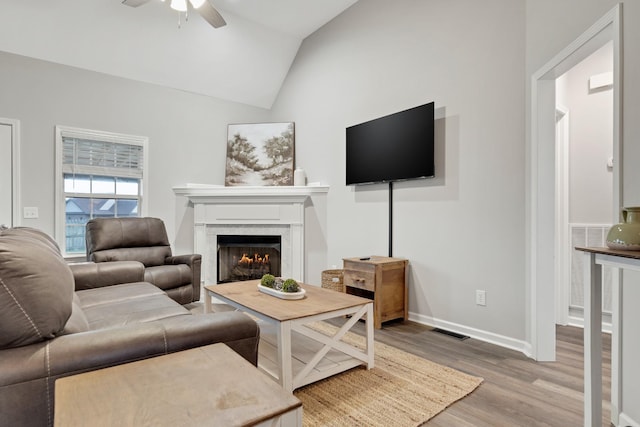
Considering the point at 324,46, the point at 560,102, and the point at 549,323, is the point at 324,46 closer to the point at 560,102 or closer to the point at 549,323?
the point at 560,102

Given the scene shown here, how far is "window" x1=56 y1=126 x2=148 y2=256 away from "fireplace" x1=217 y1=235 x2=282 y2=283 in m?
1.20

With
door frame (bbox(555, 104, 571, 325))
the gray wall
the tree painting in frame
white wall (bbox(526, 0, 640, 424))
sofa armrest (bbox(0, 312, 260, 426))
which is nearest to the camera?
sofa armrest (bbox(0, 312, 260, 426))

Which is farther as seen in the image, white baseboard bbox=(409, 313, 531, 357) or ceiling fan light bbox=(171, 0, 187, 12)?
ceiling fan light bbox=(171, 0, 187, 12)

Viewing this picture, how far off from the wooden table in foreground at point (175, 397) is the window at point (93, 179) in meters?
3.76

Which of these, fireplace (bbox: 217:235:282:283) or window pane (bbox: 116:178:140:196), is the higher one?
window pane (bbox: 116:178:140:196)

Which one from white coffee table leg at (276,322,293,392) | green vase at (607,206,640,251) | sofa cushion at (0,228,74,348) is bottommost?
white coffee table leg at (276,322,293,392)

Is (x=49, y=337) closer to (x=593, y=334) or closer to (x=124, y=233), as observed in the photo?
(x=593, y=334)

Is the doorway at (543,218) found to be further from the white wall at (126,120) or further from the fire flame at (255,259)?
the white wall at (126,120)

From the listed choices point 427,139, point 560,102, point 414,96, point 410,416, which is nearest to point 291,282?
point 410,416

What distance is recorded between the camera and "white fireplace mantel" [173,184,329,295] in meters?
4.60

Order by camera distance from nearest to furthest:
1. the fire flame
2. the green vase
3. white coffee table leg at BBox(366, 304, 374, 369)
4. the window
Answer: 1. the green vase
2. white coffee table leg at BBox(366, 304, 374, 369)
3. the window
4. the fire flame

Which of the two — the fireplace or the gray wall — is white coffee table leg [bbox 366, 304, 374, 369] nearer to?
A: the gray wall

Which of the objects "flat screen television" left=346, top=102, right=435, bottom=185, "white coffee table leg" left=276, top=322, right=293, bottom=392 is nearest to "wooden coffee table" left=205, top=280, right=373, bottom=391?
"white coffee table leg" left=276, top=322, right=293, bottom=392

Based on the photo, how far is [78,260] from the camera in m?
4.12
